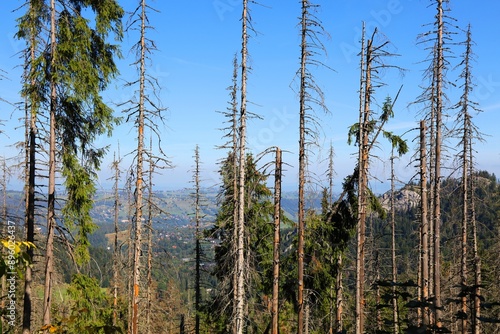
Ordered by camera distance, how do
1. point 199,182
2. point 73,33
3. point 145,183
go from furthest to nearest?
point 199,182
point 145,183
point 73,33

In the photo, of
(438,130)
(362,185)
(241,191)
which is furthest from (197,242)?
(438,130)

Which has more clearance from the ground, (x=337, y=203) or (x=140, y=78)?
(x=140, y=78)

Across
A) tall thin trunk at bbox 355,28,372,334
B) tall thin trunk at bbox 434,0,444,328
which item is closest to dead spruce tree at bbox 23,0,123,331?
tall thin trunk at bbox 355,28,372,334

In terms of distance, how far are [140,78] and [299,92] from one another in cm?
539

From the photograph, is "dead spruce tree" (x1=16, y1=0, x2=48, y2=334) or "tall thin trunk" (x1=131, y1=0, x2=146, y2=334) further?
"tall thin trunk" (x1=131, y1=0, x2=146, y2=334)

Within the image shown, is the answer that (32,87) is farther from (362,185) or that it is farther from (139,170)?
(362,185)

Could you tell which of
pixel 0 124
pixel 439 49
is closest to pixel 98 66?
pixel 0 124

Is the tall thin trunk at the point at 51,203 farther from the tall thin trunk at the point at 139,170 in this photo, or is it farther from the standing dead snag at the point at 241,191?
the standing dead snag at the point at 241,191

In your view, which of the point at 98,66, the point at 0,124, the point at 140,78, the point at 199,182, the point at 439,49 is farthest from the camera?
the point at 199,182

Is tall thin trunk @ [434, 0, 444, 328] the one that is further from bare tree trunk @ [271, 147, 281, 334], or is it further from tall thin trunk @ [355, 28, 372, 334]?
bare tree trunk @ [271, 147, 281, 334]

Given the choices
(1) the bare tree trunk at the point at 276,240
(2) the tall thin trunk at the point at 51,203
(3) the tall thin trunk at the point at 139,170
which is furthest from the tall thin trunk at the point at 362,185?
(2) the tall thin trunk at the point at 51,203

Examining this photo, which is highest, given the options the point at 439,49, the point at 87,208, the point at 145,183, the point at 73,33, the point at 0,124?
the point at 439,49

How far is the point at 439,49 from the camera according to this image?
47.2 ft

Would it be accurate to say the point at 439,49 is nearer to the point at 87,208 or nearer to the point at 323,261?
the point at 323,261
